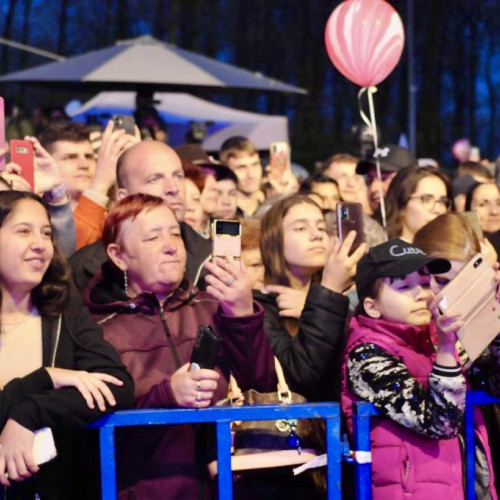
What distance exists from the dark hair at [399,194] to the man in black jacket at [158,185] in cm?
144

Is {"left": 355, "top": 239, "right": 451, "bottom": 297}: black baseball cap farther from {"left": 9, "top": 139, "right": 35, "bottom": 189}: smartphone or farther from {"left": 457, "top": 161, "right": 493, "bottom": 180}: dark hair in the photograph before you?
{"left": 457, "top": 161, "right": 493, "bottom": 180}: dark hair

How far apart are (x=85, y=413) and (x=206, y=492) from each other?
578 mm

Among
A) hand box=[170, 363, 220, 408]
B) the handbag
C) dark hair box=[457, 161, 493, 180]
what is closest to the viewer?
hand box=[170, 363, 220, 408]

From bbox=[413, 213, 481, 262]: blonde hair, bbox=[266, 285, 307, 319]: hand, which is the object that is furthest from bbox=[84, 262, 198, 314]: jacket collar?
bbox=[413, 213, 481, 262]: blonde hair

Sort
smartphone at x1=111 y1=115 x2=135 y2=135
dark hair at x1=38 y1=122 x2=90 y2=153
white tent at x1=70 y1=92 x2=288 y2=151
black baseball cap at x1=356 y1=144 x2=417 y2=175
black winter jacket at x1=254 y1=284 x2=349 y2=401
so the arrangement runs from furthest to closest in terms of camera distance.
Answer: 1. white tent at x1=70 y1=92 x2=288 y2=151
2. black baseball cap at x1=356 y1=144 x2=417 y2=175
3. smartphone at x1=111 y1=115 x2=135 y2=135
4. dark hair at x1=38 y1=122 x2=90 y2=153
5. black winter jacket at x1=254 y1=284 x2=349 y2=401

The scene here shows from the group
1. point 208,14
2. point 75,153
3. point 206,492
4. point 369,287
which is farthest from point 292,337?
point 208,14

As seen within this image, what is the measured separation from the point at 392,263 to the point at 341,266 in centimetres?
27

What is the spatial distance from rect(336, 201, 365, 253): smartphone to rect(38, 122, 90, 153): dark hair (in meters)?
1.92

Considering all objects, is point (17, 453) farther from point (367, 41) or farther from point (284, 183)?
point (284, 183)

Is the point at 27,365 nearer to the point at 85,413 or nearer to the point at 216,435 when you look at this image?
A: the point at 85,413

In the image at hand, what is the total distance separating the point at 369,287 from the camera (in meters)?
4.16

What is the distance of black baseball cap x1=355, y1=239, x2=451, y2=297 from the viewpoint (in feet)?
13.3

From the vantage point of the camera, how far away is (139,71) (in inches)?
444

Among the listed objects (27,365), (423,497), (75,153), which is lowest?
(423,497)
